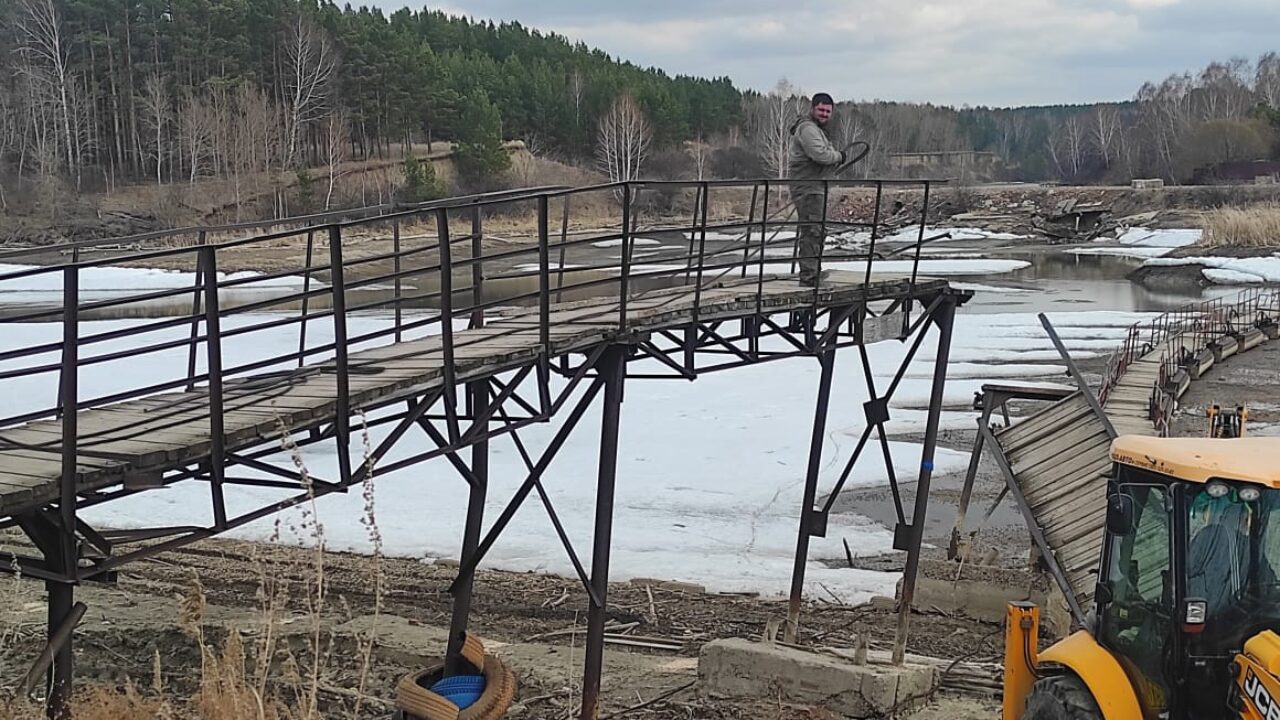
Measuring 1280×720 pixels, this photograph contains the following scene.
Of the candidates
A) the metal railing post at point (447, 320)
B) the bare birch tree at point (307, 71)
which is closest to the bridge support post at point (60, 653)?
the metal railing post at point (447, 320)

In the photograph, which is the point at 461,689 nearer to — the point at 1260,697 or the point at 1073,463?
the point at 1260,697

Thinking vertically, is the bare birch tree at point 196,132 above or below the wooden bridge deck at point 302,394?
above

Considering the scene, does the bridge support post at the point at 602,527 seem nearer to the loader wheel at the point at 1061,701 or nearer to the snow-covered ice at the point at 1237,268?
the loader wheel at the point at 1061,701

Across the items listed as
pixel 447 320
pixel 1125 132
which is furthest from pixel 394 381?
pixel 1125 132

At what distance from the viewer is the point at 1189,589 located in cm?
545

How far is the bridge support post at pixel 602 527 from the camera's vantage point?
8234 mm

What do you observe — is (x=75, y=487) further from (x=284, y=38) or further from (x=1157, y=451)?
(x=284, y=38)

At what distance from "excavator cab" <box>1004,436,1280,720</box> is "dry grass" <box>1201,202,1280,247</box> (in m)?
50.8

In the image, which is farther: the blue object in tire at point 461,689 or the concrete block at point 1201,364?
the concrete block at point 1201,364

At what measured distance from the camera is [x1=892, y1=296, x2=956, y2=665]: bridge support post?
993 centimetres

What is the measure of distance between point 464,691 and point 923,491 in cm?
451

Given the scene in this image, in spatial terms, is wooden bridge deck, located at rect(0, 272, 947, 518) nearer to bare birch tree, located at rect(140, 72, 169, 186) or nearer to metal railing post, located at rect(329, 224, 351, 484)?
metal railing post, located at rect(329, 224, 351, 484)

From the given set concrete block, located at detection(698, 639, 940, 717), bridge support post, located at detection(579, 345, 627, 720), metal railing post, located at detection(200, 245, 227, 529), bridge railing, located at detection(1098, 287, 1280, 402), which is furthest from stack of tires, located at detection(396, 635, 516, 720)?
bridge railing, located at detection(1098, 287, 1280, 402)

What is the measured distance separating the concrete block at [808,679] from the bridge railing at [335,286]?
2.69 meters
